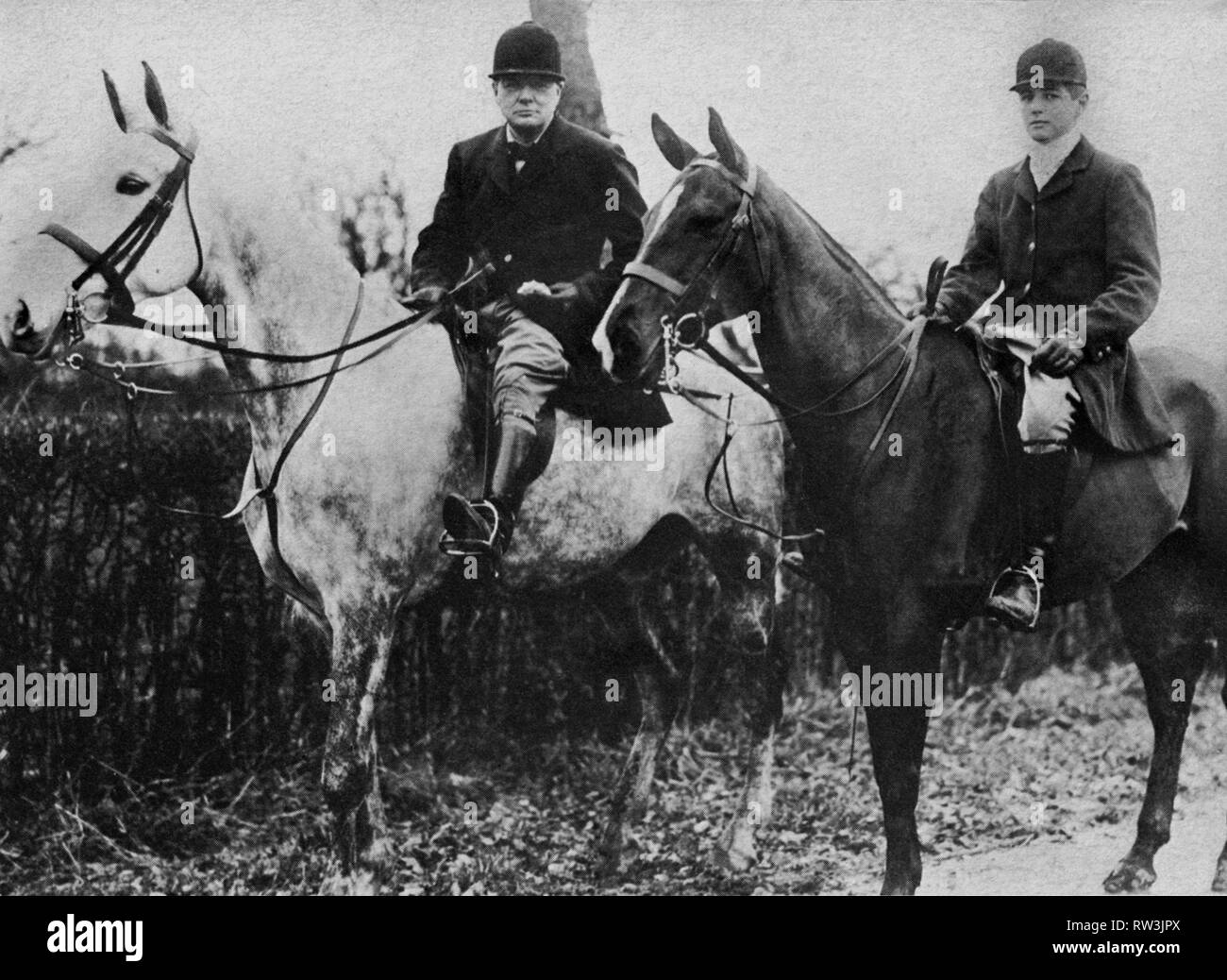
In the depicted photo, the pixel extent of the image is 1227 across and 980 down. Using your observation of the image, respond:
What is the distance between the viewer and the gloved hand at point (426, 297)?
677 cm

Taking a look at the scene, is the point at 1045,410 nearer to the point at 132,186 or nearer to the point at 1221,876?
the point at 1221,876

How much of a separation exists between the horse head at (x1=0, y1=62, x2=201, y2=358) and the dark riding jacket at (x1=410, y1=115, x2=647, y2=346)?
1.10 meters

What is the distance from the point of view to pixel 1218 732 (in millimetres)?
7223

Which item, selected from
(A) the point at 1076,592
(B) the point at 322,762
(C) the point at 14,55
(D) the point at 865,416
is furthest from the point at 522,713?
(C) the point at 14,55

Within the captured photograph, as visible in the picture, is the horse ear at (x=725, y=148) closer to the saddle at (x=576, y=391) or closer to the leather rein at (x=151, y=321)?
the saddle at (x=576, y=391)

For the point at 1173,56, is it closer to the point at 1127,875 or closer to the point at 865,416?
the point at 865,416

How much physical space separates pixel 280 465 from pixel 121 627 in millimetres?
1125

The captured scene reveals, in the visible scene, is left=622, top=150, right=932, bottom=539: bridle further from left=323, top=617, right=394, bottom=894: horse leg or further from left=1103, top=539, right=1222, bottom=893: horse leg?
left=323, top=617, right=394, bottom=894: horse leg

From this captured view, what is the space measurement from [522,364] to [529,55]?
55.1 inches

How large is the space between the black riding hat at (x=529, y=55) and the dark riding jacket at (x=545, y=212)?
24cm

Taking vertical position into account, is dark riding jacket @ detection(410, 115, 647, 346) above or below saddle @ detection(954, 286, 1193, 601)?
above

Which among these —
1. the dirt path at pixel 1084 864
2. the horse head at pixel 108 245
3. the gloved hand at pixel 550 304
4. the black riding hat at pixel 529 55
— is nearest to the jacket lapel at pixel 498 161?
the black riding hat at pixel 529 55

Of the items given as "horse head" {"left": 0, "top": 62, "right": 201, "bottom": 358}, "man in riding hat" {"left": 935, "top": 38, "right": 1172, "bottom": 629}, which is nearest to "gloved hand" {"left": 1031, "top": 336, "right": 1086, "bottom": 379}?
"man in riding hat" {"left": 935, "top": 38, "right": 1172, "bottom": 629}

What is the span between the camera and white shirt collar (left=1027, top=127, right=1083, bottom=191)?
22.4 ft
